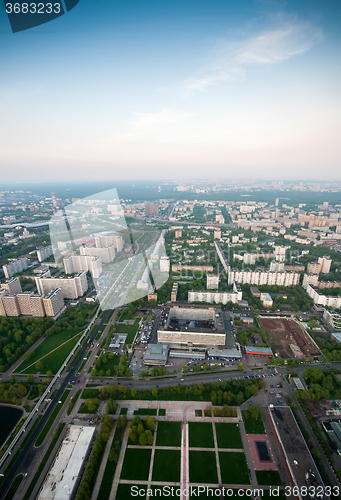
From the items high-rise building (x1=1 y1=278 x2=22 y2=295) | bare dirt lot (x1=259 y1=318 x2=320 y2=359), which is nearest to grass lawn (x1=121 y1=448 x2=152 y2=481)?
bare dirt lot (x1=259 y1=318 x2=320 y2=359)

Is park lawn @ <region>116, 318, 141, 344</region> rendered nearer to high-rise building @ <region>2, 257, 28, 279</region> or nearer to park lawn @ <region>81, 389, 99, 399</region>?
park lawn @ <region>81, 389, 99, 399</region>

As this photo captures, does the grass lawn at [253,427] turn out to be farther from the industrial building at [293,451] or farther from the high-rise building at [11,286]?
the high-rise building at [11,286]

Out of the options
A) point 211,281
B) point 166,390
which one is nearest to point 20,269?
point 211,281

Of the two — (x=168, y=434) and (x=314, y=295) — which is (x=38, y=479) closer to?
(x=168, y=434)

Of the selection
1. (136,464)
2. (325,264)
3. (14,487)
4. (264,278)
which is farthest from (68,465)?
(325,264)

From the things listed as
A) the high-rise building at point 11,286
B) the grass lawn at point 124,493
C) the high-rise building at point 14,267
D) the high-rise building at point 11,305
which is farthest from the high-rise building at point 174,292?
the high-rise building at point 14,267

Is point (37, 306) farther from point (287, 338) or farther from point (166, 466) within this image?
point (287, 338)
